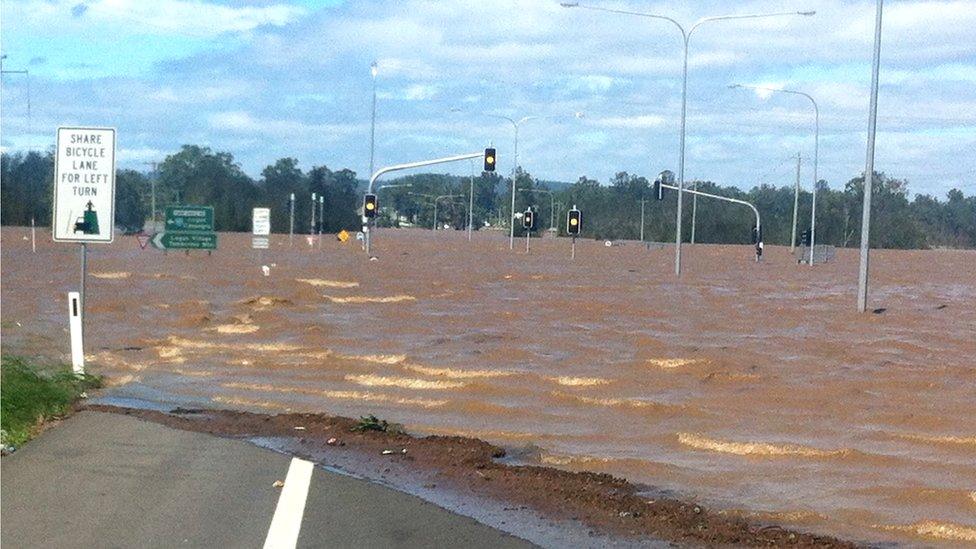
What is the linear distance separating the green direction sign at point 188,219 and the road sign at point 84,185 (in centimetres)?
2424

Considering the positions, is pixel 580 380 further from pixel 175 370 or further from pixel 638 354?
pixel 175 370

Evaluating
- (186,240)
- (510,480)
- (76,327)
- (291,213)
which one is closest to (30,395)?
(76,327)

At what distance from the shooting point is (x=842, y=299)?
36469 mm

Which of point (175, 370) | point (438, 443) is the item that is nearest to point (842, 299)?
point (175, 370)

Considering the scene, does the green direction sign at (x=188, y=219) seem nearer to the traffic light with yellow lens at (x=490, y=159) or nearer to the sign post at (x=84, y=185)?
the traffic light with yellow lens at (x=490, y=159)

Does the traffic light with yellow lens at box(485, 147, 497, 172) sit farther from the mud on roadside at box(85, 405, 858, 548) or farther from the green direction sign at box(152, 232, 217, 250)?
the mud on roadside at box(85, 405, 858, 548)

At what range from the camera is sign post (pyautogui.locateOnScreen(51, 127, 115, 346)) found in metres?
17.4

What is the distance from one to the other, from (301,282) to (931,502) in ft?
103

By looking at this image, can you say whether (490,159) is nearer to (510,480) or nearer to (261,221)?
(261,221)

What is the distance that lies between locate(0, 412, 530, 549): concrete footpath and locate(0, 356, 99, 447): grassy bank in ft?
1.24

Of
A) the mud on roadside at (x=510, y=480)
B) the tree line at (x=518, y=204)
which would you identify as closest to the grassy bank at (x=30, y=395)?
the mud on roadside at (x=510, y=480)

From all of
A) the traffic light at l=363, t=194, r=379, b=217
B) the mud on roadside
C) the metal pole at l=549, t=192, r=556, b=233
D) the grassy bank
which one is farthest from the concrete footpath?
the metal pole at l=549, t=192, r=556, b=233

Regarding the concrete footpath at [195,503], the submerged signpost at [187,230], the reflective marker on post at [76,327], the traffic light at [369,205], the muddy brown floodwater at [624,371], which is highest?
the traffic light at [369,205]

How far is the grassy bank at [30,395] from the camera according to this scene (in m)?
12.2
